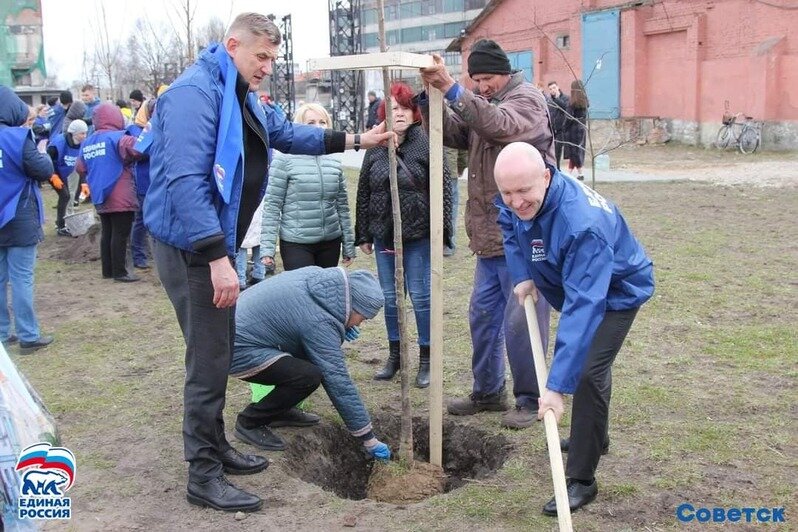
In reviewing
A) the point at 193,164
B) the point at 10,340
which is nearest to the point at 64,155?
the point at 10,340

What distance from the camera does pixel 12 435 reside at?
2984 mm

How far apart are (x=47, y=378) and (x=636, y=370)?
13.5ft

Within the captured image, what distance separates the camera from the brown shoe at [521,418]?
4.51 meters

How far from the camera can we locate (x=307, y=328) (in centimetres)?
410

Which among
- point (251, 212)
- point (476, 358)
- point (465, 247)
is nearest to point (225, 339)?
point (251, 212)

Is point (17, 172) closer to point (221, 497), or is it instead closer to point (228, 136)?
point (228, 136)

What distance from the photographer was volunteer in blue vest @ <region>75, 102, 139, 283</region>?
27.8ft

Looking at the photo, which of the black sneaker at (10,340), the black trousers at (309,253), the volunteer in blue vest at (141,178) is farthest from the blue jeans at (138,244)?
the black trousers at (309,253)

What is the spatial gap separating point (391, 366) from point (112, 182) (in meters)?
4.48

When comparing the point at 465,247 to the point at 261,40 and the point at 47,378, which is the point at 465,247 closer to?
the point at 47,378

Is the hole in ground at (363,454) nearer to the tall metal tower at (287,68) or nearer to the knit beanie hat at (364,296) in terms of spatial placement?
the knit beanie hat at (364,296)

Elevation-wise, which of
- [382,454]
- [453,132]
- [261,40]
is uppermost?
[261,40]

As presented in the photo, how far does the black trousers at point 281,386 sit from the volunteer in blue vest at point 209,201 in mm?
433

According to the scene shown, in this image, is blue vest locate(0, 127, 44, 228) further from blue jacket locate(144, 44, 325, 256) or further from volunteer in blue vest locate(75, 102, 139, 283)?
blue jacket locate(144, 44, 325, 256)
